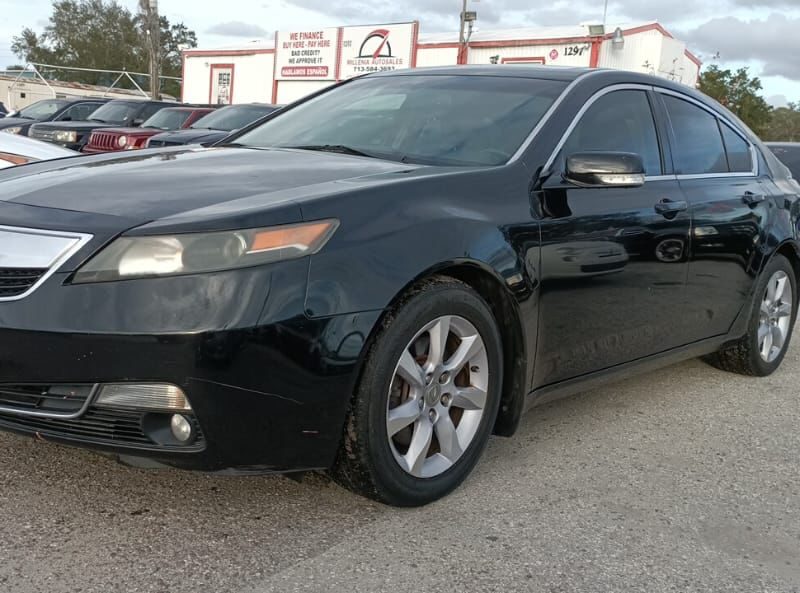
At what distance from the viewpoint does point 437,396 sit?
2967 millimetres

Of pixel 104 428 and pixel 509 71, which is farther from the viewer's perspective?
pixel 509 71

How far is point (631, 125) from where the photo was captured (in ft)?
13.1

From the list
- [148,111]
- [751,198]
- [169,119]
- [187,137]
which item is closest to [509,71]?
[751,198]

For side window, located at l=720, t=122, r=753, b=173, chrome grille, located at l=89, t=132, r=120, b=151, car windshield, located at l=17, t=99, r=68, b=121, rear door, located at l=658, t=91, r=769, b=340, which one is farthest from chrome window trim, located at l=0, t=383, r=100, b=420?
car windshield, located at l=17, t=99, r=68, b=121

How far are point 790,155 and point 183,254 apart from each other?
368 inches

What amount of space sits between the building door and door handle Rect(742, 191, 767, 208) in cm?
3811

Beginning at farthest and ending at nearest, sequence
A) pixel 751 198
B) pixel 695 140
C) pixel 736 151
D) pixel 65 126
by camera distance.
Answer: pixel 65 126 → pixel 736 151 → pixel 751 198 → pixel 695 140

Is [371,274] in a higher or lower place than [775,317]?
higher

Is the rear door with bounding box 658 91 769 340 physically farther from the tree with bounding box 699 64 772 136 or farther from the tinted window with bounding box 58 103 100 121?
the tree with bounding box 699 64 772 136

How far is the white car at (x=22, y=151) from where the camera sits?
6242 millimetres

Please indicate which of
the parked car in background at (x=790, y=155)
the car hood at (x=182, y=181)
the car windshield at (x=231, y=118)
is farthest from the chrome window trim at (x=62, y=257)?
the car windshield at (x=231, y=118)

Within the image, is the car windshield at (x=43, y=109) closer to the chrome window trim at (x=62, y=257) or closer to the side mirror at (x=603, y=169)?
the side mirror at (x=603, y=169)

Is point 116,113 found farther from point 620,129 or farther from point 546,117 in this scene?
point 546,117

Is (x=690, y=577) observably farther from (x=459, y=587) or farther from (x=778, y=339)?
(x=778, y=339)
